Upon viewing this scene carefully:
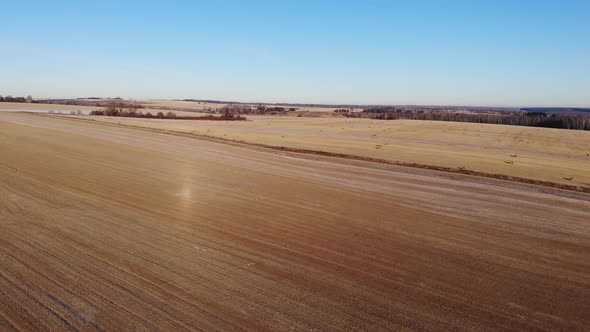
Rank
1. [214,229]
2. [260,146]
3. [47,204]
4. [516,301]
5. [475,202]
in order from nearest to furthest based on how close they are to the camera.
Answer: [516,301] < [214,229] < [47,204] < [475,202] < [260,146]

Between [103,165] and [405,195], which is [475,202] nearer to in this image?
[405,195]

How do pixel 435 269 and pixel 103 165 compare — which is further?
pixel 103 165

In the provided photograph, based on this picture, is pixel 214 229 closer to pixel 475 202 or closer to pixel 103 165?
pixel 475 202

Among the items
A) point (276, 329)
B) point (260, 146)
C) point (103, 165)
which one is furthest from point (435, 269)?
point (260, 146)

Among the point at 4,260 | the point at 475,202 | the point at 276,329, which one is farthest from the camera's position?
the point at 475,202

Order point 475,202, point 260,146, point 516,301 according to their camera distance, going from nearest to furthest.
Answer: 1. point 516,301
2. point 475,202
3. point 260,146

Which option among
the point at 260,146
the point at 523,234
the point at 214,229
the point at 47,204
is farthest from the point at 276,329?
the point at 260,146
